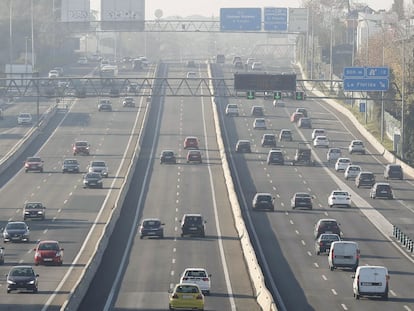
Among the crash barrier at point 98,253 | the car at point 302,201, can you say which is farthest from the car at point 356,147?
the car at point 302,201

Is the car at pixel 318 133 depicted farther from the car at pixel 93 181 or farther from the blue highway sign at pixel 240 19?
the car at pixel 93 181

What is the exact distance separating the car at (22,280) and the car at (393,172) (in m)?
51.7

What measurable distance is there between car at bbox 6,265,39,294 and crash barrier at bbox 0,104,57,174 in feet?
171

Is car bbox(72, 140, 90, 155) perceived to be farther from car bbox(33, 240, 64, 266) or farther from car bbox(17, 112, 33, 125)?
car bbox(33, 240, 64, 266)

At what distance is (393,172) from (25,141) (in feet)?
116

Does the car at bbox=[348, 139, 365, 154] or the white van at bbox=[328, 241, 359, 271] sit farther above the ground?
the white van at bbox=[328, 241, 359, 271]

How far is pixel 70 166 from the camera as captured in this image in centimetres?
10544

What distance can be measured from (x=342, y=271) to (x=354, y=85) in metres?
49.3

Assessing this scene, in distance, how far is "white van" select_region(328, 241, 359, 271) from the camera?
195 ft

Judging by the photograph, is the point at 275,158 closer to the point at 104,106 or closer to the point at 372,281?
the point at 104,106

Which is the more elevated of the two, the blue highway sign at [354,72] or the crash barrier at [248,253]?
the blue highway sign at [354,72]

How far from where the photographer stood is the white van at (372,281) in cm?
5091

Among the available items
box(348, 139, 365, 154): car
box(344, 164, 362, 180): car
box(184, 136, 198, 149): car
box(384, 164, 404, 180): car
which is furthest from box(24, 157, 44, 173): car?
box(348, 139, 365, 154): car

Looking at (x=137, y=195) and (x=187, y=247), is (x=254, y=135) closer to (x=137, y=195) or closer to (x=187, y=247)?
(x=137, y=195)
